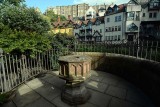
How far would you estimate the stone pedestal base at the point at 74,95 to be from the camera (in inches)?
158

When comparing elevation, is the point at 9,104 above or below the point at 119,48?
below

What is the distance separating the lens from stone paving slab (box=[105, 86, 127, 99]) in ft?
14.5

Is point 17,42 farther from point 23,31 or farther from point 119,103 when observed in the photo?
point 119,103

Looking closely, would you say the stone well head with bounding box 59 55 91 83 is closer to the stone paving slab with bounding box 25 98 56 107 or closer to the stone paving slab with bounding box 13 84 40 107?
the stone paving slab with bounding box 25 98 56 107

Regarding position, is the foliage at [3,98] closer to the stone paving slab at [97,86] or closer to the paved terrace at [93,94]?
the paved terrace at [93,94]

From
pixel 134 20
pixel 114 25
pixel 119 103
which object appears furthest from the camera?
pixel 114 25

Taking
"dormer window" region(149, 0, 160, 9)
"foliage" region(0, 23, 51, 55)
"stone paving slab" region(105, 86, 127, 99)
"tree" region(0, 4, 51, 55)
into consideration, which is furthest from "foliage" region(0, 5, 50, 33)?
"dormer window" region(149, 0, 160, 9)

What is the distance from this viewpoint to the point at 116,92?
465cm

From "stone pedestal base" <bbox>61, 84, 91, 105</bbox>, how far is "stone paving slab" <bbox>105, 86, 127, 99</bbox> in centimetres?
104

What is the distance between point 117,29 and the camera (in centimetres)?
3175

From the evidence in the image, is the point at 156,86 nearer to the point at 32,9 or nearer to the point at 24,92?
the point at 24,92

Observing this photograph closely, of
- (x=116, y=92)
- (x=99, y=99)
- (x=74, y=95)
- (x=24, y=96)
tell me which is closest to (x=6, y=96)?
(x=24, y=96)

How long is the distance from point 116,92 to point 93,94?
974 mm

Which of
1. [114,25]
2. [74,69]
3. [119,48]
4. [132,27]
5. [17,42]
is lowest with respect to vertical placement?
[74,69]
